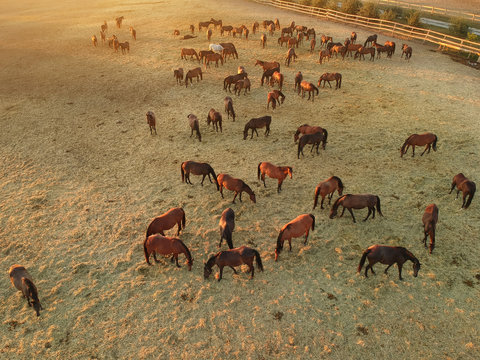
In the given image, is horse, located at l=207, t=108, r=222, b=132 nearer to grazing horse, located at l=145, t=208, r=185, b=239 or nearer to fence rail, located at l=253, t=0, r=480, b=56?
grazing horse, located at l=145, t=208, r=185, b=239

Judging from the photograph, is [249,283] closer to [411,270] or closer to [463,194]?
[411,270]

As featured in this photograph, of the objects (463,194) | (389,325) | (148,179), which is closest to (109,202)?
(148,179)

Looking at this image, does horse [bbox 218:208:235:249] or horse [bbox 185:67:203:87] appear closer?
horse [bbox 218:208:235:249]

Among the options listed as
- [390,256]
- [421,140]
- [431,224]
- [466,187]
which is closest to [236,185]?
[390,256]

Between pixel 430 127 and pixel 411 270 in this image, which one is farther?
pixel 430 127

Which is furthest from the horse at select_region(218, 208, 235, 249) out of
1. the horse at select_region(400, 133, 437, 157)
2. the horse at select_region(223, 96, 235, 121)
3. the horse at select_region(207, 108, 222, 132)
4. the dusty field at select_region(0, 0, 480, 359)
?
the horse at select_region(400, 133, 437, 157)
